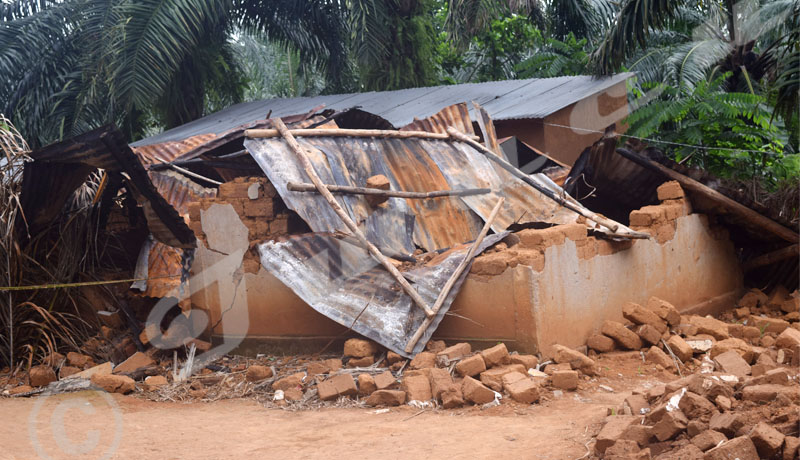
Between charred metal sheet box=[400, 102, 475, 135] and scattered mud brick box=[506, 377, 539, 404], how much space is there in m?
4.05

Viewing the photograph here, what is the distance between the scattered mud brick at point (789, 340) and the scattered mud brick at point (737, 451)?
347cm

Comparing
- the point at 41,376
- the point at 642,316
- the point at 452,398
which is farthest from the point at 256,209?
the point at 642,316

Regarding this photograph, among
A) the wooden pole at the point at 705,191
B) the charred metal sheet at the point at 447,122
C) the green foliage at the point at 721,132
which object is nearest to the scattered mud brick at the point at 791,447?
the wooden pole at the point at 705,191

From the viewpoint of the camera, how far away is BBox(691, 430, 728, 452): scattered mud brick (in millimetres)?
3652

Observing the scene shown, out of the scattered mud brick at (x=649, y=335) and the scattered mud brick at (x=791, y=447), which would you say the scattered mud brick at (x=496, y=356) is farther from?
the scattered mud brick at (x=791, y=447)

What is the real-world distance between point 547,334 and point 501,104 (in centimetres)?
696

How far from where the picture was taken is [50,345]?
729 centimetres

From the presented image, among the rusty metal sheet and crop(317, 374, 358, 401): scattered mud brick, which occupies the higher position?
the rusty metal sheet

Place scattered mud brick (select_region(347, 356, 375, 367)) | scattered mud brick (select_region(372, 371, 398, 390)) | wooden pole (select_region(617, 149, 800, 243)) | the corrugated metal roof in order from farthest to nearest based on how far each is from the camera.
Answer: the corrugated metal roof → wooden pole (select_region(617, 149, 800, 243)) → scattered mud brick (select_region(347, 356, 375, 367)) → scattered mud brick (select_region(372, 371, 398, 390))

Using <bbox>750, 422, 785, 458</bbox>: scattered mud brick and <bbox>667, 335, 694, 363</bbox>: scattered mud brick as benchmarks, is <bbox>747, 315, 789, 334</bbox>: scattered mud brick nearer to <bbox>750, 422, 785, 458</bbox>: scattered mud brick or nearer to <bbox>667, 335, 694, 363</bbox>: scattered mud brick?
<bbox>667, 335, 694, 363</bbox>: scattered mud brick

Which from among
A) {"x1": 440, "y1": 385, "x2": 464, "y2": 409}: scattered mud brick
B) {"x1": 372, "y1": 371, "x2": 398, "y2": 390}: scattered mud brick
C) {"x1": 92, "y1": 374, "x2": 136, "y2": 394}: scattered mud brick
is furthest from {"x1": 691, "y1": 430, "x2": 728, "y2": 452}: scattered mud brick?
{"x1": 92, "y1": 374, "x2": 136, "y2": 394}: scattered mud brick

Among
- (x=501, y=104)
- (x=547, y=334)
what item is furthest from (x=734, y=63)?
(x=547, y=334)

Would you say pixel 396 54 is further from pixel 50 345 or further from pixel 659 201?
pixel 50 345

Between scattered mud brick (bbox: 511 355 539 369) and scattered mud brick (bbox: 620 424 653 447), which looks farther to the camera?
scattered mud brick (bbox: 511 355 539 369)
